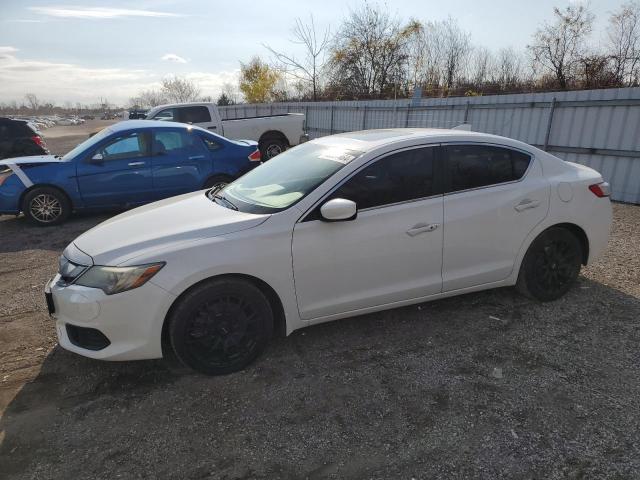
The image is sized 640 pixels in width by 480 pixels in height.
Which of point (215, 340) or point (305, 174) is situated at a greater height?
point (305, 174)

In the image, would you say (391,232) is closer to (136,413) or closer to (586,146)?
(136,413)

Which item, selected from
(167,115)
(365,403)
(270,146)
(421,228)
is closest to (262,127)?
(270,146)

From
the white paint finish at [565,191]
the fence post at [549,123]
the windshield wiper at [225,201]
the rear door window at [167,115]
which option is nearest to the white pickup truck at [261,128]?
the rear door window at [167,115]

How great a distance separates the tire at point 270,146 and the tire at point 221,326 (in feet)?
37.8

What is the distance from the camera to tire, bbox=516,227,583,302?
3879mm

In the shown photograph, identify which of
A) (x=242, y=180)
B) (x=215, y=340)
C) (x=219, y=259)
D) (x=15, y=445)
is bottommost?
(x=15, y=445)

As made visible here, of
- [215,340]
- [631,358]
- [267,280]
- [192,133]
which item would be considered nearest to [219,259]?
[267,280]

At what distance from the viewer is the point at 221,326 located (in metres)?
2.96

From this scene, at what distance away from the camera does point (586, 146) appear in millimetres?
8906

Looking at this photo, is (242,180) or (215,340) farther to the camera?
(242,180)

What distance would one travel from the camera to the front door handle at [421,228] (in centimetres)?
332

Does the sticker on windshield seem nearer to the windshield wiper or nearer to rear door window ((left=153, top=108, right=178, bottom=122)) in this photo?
the windshield wiper

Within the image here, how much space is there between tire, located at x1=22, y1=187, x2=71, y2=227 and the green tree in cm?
3528

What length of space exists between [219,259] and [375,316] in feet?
5.51
